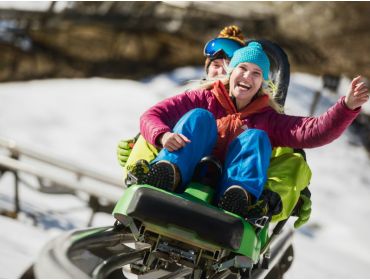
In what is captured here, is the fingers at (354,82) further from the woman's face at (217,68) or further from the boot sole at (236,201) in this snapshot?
the woman's face at (217,68)

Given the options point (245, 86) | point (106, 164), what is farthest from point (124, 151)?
point (106, 164)

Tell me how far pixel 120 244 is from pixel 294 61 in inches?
420

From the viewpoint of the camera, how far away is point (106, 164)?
654 centimetres

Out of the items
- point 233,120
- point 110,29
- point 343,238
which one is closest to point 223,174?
point 233,120

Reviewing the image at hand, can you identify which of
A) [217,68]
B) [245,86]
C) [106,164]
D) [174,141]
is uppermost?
[106,164]

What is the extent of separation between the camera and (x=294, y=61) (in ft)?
39.9

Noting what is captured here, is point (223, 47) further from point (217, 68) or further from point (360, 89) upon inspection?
point (360, 89)

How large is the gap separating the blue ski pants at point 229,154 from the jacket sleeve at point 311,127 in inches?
6.7

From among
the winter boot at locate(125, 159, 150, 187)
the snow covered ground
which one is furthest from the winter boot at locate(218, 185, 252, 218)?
the snow covered ground

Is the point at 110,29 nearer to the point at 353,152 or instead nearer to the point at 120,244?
the point at 353,152

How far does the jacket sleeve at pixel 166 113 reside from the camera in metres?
1.82

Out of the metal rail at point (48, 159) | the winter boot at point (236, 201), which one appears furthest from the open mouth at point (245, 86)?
the metal rail at point (48, 159)

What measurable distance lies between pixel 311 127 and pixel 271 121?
185 mm

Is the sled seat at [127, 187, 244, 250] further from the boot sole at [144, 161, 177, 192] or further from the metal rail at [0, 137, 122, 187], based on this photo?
the metal rail at [0, 137, 122, 187]
